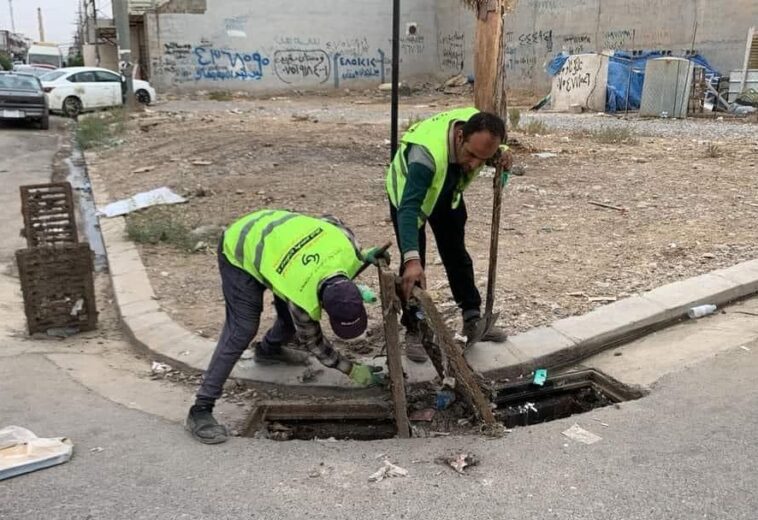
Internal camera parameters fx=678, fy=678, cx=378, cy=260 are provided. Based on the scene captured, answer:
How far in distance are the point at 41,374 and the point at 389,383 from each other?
2.03 m

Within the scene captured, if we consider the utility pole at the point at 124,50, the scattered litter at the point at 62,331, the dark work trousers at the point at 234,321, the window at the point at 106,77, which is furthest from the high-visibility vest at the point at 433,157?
the window at the point at 106,77

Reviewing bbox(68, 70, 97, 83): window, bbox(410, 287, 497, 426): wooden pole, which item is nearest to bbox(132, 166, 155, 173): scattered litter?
bbox(410, 287, 497, 426): wooden pole

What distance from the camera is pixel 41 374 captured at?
3.87 metres

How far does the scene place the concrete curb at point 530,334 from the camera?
387 cm

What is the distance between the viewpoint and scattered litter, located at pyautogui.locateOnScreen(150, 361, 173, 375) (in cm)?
404

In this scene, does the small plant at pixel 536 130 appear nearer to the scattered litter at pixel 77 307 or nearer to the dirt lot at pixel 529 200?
the dirt lot at pixel 529 200

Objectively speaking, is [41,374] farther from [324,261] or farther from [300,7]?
[300,7]

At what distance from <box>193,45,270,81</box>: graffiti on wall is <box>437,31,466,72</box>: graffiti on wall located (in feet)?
28.7

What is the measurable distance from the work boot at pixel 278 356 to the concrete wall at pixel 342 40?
2214 cm

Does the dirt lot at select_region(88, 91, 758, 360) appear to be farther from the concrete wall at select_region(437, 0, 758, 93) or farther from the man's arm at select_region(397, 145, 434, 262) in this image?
the concrete wall at select_region(437, 0, 758, 93)

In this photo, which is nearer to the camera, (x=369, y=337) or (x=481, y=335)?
(x=481, y=335)

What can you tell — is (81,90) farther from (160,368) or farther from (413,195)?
(413,195)

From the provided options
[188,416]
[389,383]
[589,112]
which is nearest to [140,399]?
[188,416]

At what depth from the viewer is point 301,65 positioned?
32.2 metres
